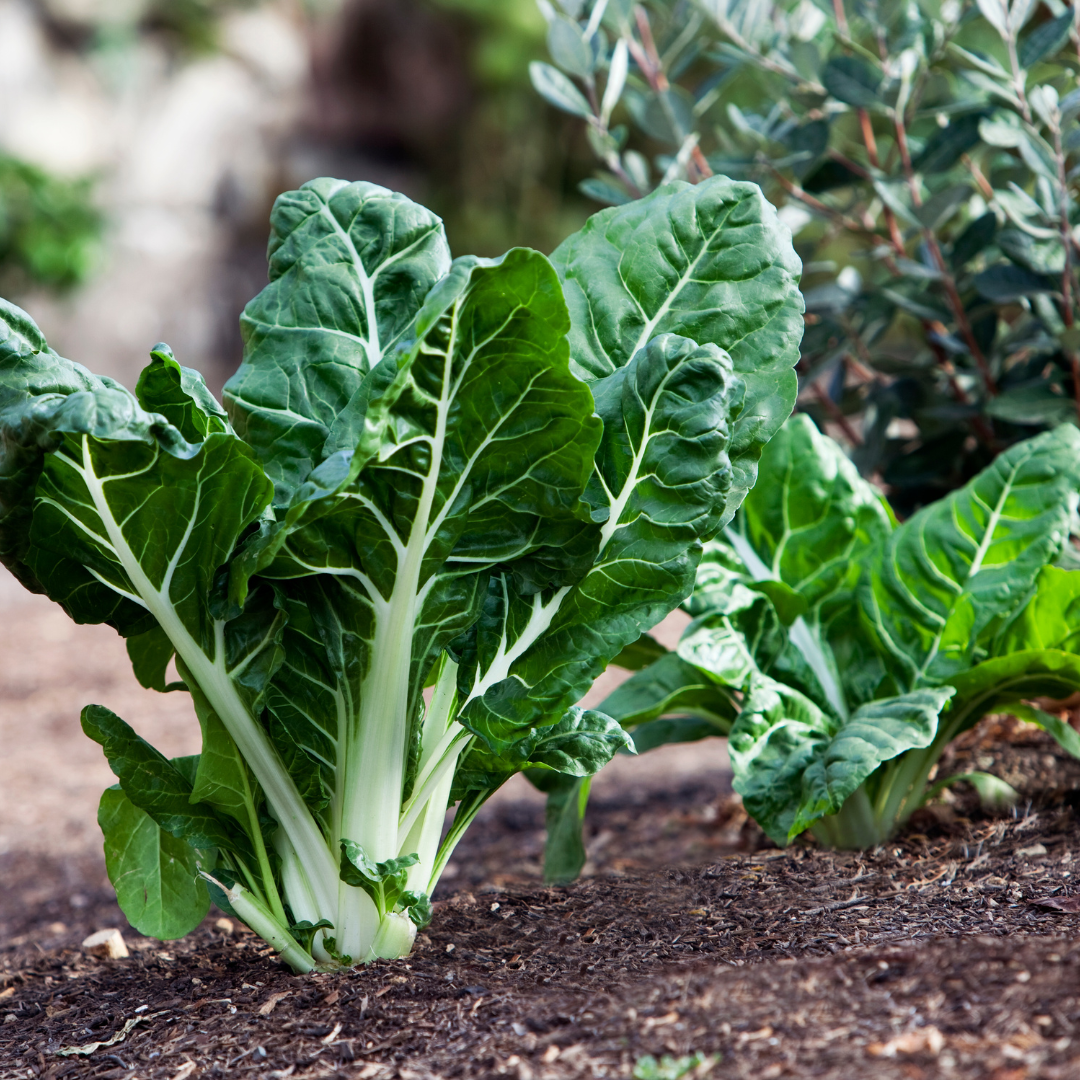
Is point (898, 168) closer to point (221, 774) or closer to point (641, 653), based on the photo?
point (641, 653)

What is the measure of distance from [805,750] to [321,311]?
913 millimetres

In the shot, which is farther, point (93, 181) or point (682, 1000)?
point (93, 181)

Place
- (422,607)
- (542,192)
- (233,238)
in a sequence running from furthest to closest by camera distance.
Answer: (542,192) → (233,238) → (422,607)

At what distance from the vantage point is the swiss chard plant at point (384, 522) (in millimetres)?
1153

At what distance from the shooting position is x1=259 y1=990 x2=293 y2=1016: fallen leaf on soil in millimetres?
1205

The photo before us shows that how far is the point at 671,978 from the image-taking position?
1121 millimetres

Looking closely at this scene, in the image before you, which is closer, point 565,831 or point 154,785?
point 154,785

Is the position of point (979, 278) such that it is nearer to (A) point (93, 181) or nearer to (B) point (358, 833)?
(B) point (358, 833)

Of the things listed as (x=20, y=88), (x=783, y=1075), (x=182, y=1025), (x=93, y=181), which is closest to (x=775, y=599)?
(x=783, y=1075)

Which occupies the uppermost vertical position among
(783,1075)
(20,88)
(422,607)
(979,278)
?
(20,88)

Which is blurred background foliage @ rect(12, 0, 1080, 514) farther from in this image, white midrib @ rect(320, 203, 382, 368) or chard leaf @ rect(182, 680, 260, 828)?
chard leaf @ rect(182, 680, 260, 828)

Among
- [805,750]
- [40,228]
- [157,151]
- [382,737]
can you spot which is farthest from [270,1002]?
[157,151]

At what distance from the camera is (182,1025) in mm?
1232

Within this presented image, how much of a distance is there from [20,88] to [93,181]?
98 cm
